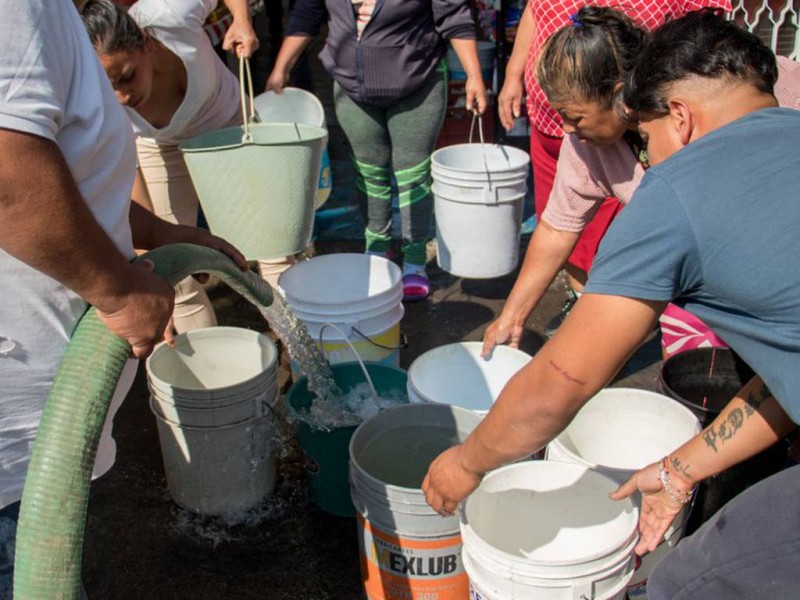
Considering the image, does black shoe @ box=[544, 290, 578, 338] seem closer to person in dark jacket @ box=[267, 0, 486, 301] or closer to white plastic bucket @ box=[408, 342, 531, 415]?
person in dark jacket @ box=[267, 0, 486, 301]

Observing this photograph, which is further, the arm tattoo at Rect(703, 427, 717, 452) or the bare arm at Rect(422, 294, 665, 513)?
the arm tattoo at Rect(703, 427, 717, 452)

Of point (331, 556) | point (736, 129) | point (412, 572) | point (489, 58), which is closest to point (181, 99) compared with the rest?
point (331, 556)

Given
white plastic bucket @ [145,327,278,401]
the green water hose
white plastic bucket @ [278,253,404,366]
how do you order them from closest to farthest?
1. the green water hose
2. white plastic bucket @ [145,327,278,401]
3. white plastic bucket @ [278,253,404,366]

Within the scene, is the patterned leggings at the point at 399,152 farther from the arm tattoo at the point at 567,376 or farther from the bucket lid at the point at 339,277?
the arm tattoo at the point at 567,376

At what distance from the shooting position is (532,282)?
2814 mm

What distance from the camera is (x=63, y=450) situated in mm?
1347

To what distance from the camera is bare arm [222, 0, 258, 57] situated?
11.1 ft

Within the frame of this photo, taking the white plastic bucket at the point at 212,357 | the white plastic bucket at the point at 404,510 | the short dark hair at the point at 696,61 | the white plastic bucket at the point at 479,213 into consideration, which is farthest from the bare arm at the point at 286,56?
the short dark hair at the point at 696,61

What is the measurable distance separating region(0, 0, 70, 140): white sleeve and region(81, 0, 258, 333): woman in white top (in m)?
1.43

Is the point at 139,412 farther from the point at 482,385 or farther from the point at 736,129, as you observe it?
the point at 736,129

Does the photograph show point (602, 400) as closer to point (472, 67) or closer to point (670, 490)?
point (670, 490)

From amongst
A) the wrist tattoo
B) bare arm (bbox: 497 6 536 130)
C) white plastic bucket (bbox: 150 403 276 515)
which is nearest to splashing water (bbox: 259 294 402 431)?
white plastic bucket (bbox: 150 403 276 515)

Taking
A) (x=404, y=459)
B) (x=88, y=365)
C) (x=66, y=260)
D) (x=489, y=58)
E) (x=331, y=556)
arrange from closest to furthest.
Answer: (x=66, y=260)
(x=88, y=365)
(x=404, y=459)
(x=331, y=556)
(x=489, y=58)

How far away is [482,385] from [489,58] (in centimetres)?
347
